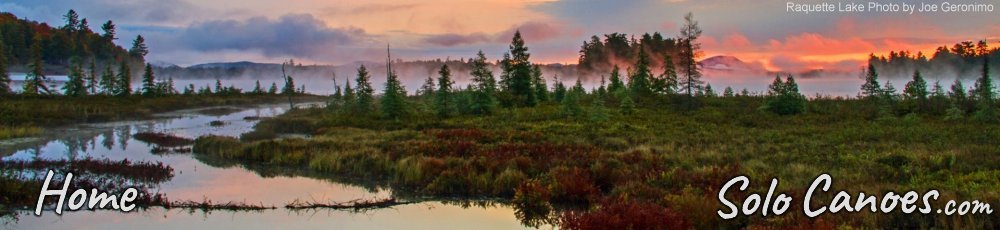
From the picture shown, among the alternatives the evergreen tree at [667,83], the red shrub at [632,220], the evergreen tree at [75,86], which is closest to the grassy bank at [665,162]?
the red shrub at [632,220]

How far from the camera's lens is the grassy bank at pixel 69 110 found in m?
40.6

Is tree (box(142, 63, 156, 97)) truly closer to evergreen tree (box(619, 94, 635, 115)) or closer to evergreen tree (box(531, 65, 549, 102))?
evergreen tree (box(531, 65, 549, 102))

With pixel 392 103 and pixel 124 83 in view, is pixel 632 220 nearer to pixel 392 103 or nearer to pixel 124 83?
pixel 392 103

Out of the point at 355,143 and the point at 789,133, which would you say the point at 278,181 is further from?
the point at 789,133

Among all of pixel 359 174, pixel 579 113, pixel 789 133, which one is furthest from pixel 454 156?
pixel 579 113

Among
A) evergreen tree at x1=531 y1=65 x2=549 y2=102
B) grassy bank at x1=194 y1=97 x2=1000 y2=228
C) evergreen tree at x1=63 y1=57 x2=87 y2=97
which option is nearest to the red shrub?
grassy bank at x1=194 y1=97 x2=1000 y2=228

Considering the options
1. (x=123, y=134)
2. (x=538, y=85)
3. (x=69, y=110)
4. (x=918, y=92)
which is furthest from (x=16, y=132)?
(x=918, y=92)

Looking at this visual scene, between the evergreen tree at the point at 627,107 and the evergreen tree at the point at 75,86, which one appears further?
the evergreen tree at the point at 75,86

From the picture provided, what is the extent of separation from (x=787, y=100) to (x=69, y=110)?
55.2m

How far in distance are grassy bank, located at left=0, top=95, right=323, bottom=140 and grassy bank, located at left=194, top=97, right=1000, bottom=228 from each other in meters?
18.7

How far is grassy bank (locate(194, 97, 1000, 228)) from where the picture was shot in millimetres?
11938

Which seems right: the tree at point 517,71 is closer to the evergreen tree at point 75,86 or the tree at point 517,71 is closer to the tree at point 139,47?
the evergreen tree at point 75,86

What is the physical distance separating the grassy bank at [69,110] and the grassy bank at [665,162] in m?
18.7

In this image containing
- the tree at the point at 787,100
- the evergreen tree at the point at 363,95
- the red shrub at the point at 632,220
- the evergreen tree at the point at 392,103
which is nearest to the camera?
the red shrub at the point at 632,220
